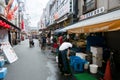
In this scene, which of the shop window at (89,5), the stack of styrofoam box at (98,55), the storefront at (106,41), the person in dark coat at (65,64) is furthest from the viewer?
the shop window at (89,5)

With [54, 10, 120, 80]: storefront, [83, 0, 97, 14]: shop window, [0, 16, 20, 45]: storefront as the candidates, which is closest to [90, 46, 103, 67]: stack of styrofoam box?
[54, 10, 120, 80]: storefront

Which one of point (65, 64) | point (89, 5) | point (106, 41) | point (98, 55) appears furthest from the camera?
point (89, 5)

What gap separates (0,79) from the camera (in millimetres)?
8789

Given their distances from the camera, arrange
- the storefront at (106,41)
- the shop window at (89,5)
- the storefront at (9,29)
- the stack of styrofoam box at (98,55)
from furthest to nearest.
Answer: the storefront at (9,29) → the shop window at (89,5) → the stack of styrofoam box at (98,55) → the storefront at (106,41)

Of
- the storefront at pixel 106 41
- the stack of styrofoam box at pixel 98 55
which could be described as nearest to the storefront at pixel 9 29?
the storefront at pixel 106 41

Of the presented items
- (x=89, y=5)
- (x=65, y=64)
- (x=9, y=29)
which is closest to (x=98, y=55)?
(x=65, y=64)

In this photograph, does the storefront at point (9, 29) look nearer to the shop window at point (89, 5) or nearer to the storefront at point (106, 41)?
the shop window at point (89, 5)

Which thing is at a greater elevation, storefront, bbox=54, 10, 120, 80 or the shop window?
the shop window

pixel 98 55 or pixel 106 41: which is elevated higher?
pixel 106 41

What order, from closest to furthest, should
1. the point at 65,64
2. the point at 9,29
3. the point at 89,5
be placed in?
the point at 65,64
the point at 89,5
the point at 9,29

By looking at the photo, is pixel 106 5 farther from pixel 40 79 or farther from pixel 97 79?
pixel 40 79

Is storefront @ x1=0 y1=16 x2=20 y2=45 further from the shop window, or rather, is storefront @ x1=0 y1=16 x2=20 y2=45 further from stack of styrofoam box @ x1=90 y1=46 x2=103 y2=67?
stack of styrofoam box @ x1=90 y1=46 x2=103 y2=67

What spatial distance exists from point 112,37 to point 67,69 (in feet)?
13.7

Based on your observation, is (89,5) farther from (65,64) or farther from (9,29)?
(9,29)
